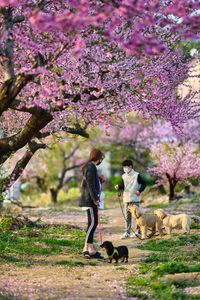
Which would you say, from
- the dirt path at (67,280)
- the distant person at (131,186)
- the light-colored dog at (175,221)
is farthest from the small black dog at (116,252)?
the distant person at (131,186)

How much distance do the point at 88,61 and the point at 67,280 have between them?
12.0 ft

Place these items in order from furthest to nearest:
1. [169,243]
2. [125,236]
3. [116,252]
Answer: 1. [125,236]
2. [169,243]
3. [116,252]

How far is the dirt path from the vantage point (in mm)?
8586

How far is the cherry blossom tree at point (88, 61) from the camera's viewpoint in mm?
7332

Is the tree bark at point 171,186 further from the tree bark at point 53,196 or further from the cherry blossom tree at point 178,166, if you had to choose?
the tree bark at point 53,196

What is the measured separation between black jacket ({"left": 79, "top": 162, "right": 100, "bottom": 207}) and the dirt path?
1.06 metres

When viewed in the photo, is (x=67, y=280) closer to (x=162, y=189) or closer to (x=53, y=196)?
(x=162, y=189)

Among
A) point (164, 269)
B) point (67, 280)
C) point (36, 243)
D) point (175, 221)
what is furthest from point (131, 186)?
point (67, 280)

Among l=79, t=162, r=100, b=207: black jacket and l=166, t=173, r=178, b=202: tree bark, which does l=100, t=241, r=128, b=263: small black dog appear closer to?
l=79, t=162, r=100, b=207: black jacket

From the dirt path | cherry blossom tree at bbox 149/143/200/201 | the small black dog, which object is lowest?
the dirt path

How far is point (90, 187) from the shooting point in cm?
1174

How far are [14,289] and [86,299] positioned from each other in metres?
1.14

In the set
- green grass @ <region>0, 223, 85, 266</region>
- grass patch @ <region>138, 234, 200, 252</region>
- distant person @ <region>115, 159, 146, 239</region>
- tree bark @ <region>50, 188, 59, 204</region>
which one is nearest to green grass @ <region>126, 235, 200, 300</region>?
grass patch @ <region>138, 234, 200, 252</region>

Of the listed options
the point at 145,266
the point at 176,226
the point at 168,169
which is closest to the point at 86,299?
the point at 145,266
